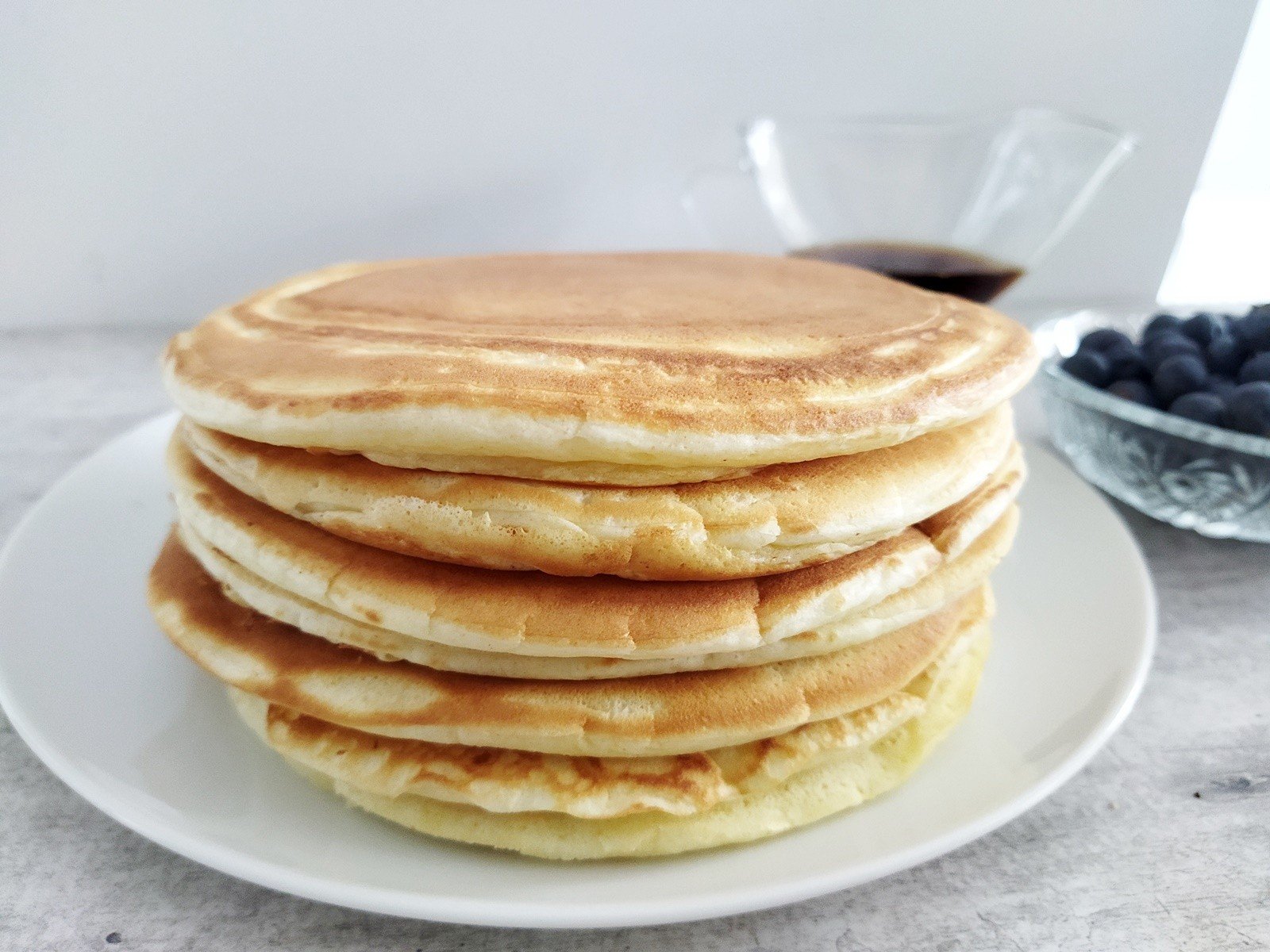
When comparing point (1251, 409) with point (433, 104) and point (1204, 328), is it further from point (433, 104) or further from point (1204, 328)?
point (433, 104)

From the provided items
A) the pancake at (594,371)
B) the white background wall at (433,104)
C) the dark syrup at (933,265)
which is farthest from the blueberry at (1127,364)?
the white background wall at (433,104)

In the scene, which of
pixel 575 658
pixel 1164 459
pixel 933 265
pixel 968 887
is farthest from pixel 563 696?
pixel 933 265

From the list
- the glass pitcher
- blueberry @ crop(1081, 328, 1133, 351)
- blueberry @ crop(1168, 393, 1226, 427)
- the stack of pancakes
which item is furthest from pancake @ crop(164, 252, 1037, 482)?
the glass pitcher

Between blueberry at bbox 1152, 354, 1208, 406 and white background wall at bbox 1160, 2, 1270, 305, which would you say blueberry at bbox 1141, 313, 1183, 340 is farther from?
white background wall at bbox 1160, 2, 1270, 305

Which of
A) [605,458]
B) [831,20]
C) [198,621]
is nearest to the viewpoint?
[605,458]

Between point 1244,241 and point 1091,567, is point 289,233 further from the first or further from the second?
point 1244,241

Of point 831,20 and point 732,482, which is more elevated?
point 831,20

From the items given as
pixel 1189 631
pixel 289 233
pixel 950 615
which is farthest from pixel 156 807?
pixel 289 233
